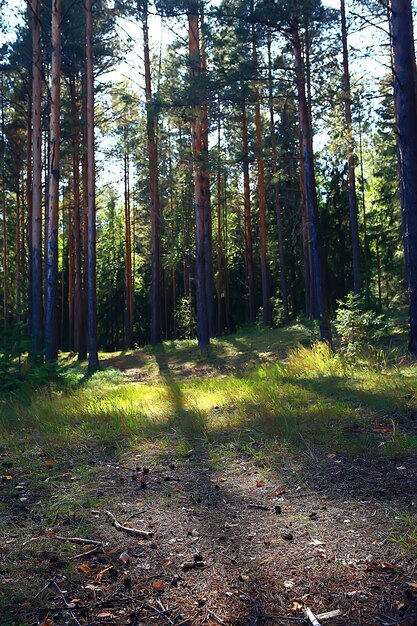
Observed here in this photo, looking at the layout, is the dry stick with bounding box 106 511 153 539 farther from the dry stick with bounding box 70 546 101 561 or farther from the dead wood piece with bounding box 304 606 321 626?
the dead wood piece with bounding box 304 606 321 626

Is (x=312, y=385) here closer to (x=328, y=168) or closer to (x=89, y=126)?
(x=89, y=126)

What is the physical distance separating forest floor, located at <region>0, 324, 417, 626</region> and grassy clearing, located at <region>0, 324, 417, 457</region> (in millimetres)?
30

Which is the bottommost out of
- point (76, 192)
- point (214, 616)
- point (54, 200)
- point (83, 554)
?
point (214, 616)

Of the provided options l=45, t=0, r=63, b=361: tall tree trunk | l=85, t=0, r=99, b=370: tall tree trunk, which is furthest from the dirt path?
l=85, t=0, r=99, b=370: tall tree trunk

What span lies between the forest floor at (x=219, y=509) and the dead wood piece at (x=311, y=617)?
0.01 metres

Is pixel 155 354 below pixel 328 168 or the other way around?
below

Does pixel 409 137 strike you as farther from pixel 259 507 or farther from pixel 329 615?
pixel 329 615

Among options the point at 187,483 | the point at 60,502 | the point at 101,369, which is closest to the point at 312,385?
the point at 187,483

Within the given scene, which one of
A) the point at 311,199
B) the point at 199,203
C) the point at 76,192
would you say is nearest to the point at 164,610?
the point at 311,199

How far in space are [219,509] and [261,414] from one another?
2440 mm

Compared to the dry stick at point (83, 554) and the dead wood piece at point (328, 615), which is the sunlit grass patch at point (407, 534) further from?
the dry stick at point (83, 554)

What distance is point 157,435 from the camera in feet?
20.4

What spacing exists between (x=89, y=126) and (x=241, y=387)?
41.7ft

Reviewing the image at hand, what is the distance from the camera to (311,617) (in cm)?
258
